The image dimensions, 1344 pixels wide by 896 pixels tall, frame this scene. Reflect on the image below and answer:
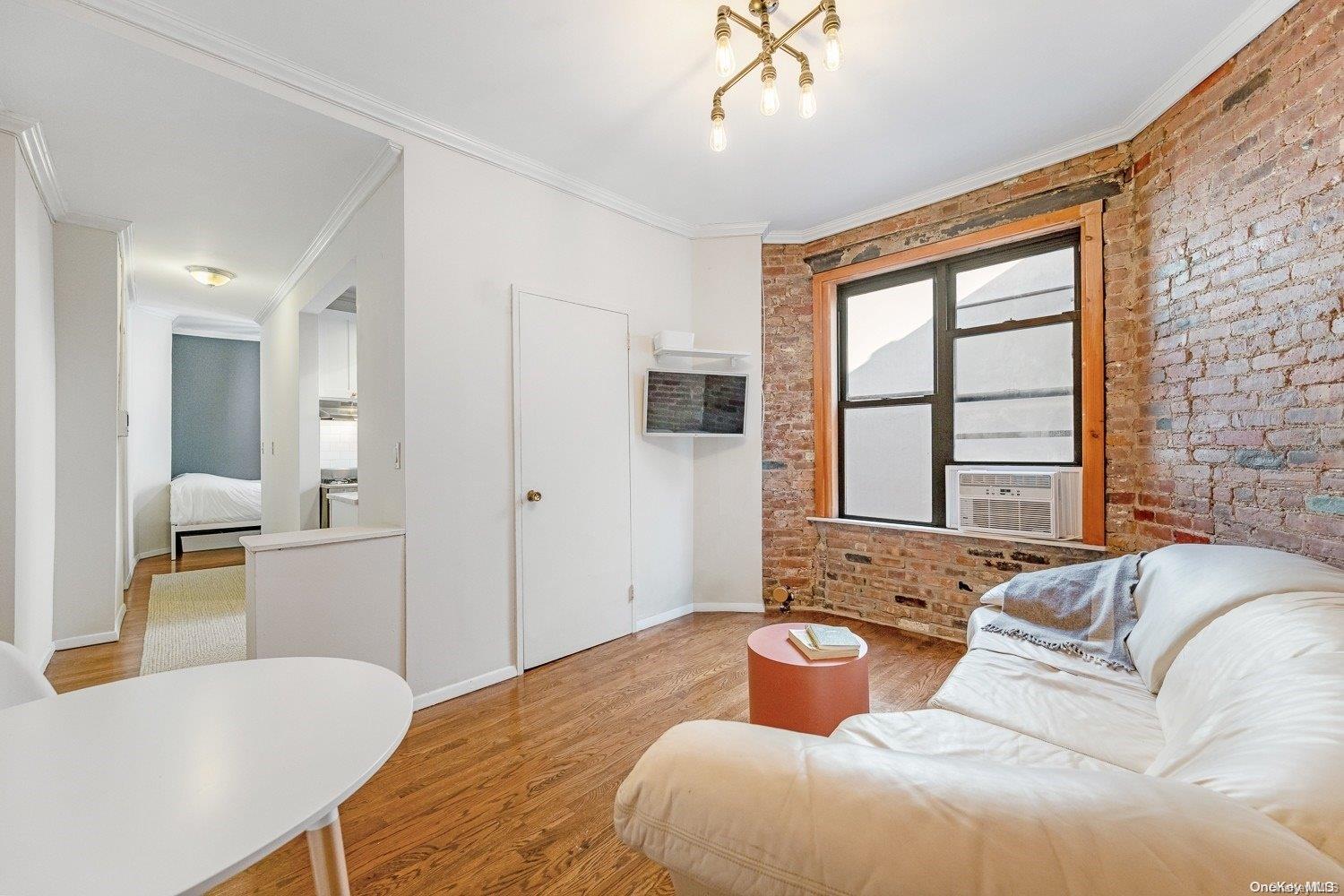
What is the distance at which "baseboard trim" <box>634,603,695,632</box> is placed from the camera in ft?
12.0

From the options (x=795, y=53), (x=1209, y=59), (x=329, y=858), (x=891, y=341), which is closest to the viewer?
(x=329, y=858)

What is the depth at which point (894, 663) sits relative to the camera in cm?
301

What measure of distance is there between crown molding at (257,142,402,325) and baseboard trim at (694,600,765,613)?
3.34 m

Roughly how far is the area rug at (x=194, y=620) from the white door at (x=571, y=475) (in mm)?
1482

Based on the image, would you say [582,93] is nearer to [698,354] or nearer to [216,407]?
[698,354]

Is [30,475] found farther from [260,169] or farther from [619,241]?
[619,241]

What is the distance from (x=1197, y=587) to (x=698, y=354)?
2.71 meters

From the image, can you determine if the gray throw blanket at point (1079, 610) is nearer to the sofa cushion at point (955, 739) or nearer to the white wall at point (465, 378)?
the sofa cushion at point (955, 739)

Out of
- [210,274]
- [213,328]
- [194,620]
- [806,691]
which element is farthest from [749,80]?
[213,328]

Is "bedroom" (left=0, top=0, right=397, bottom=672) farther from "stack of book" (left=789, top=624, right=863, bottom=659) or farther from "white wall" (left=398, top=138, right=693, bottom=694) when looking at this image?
"stack of book" (left=789, top=624, right=863, bottom=659)

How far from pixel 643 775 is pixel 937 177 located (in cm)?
372

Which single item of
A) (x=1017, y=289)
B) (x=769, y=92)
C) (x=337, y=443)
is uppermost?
(x=769, y=92)

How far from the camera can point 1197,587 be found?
5.66ft

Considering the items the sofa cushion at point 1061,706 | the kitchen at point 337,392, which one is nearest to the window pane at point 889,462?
the sofa cushion at point 1061,706
